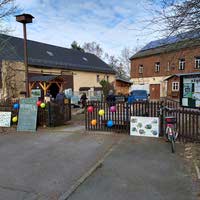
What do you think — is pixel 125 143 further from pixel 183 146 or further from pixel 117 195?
pixel 117 195

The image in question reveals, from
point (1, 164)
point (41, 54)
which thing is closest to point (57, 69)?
point (41, 54)

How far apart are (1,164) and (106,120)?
15.1 feet

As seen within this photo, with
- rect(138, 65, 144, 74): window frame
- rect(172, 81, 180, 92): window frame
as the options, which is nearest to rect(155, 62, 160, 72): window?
rect(138, 65, 144, 74): window frame

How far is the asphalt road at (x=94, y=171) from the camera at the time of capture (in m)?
3.62

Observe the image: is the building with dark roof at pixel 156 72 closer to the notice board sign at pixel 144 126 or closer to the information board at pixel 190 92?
the information board at pixel 190 92

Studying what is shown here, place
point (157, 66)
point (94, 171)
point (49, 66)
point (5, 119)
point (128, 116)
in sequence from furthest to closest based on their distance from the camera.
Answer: point (157, 66) → point (49, 66) → point (5, 119) → point (128, 116) → point (94, 171)

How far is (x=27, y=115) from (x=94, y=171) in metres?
5.87

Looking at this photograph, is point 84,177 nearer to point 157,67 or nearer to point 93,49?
point 157,67

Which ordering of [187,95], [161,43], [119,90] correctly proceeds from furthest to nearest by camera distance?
[119,90] → [187,95] → [161,43]

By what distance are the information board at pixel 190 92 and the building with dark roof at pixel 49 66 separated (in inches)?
498

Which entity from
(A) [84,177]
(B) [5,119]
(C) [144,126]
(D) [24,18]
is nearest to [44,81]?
(B) [5,119]

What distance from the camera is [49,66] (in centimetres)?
2523

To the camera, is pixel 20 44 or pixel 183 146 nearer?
pixel 183 146

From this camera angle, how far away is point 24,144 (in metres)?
6.92
